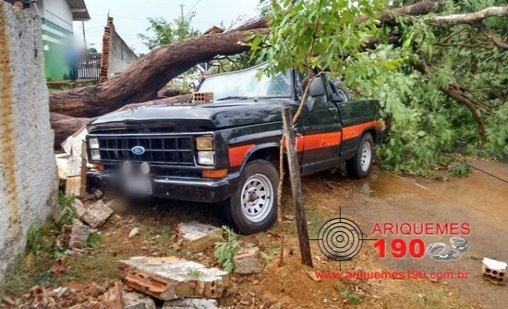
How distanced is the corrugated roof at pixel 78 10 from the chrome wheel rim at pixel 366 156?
17.3 meters

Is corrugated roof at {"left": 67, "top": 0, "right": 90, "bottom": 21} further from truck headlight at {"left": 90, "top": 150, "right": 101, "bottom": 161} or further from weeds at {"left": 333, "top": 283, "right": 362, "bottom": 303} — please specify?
weeds at {"left": 333, "top": 283, "right": 362, "bottom": 303}

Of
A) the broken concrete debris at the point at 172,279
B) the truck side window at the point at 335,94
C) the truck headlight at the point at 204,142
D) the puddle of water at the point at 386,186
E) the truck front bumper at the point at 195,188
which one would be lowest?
the puddle of water at the point at 386,186

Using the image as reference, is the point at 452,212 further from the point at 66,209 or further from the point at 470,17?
the point at 66,209

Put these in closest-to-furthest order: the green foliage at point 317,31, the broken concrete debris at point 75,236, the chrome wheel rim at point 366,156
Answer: the green foliage at point 317,31, the broken concrete debris at point 75,236, the chrome wheel rim at point 366,156

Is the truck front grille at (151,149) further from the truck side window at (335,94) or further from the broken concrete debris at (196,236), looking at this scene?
the truck side window at (335,94)

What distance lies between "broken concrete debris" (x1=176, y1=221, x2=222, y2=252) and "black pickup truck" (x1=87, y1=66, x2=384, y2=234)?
0.24 meters

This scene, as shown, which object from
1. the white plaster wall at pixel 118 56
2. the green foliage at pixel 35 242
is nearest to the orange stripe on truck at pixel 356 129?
the green foliage at pixel 35 242

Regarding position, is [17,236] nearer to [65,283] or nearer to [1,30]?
[65,283]

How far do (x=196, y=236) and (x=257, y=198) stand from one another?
31.0 inches

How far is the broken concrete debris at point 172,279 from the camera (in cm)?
286

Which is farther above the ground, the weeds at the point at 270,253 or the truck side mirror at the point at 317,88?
the truck side mirror at the point at 317,88

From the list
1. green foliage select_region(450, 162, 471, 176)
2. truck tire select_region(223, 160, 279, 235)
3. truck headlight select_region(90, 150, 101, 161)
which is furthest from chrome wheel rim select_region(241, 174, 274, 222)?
green foliage select_region(450, 162, 471, 176)

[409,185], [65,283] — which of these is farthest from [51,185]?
[409,185]

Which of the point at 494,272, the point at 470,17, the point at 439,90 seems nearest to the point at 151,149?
the point at 494,272
